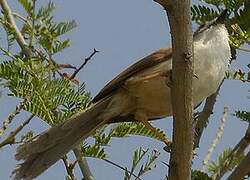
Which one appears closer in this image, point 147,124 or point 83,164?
point 83,164

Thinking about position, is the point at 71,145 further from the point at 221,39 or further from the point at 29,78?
the point at 221,39

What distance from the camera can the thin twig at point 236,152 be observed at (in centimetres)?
428

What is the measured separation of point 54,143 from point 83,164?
237 millimetres

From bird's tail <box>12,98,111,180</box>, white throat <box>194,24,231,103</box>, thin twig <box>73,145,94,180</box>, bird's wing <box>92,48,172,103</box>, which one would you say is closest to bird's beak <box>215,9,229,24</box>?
white throat <box>194,24,231,103</box>

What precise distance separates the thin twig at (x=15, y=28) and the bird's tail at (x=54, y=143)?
21.4 inches

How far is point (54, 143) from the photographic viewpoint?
4301mm

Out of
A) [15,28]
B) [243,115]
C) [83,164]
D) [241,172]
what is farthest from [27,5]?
[241,172]

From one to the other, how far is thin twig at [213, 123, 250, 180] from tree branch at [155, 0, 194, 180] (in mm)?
892

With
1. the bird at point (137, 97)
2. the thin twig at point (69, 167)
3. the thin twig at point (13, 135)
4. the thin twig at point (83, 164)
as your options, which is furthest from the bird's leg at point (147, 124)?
the thin twig at point (13, 135)

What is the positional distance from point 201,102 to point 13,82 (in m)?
1.21

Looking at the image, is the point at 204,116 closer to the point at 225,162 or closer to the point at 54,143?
the point at 225,162

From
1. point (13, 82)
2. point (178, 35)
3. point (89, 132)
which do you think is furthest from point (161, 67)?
point (178, 35)

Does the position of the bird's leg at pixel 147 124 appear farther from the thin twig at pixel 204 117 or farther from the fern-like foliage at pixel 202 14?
the fern-like foliage at pixel 202 14

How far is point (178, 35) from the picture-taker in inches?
117
